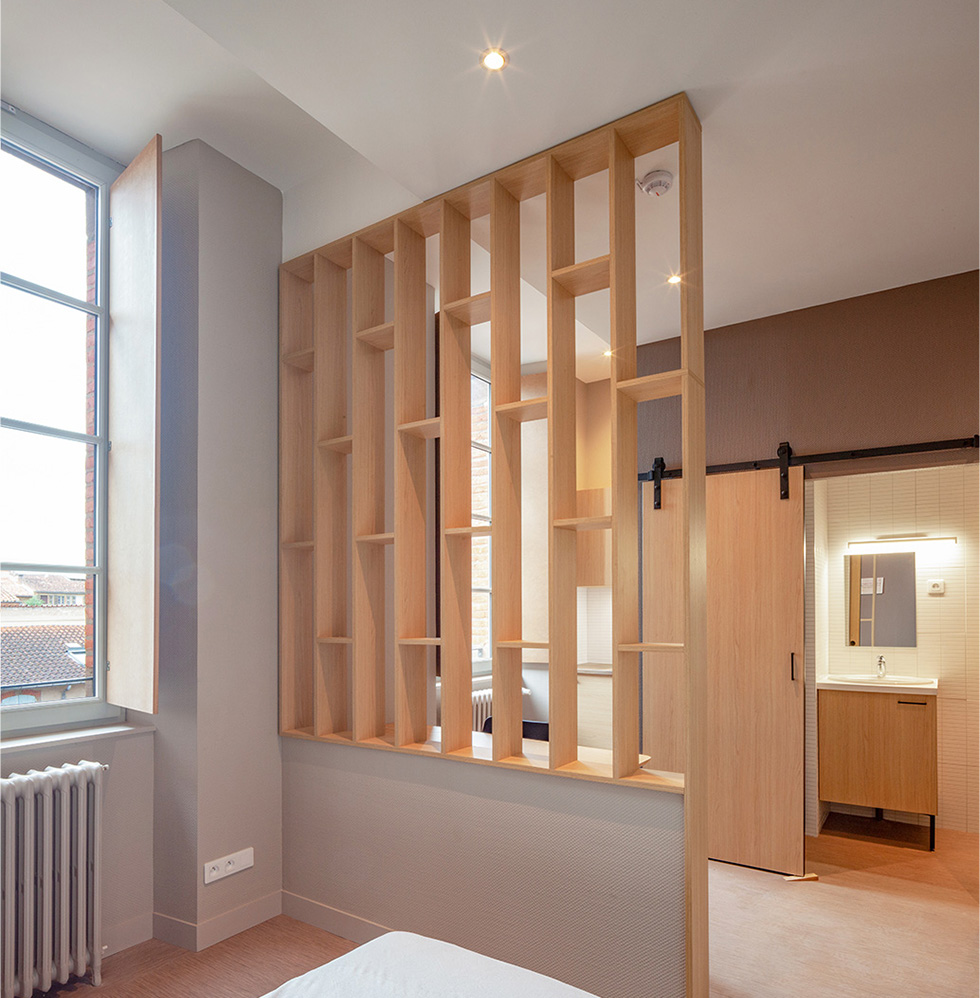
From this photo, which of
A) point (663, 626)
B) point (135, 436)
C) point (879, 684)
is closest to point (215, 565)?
point (135, 436)

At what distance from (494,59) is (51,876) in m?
2.84

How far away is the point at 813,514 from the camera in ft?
14.6

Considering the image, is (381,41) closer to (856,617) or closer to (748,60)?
(748,60)

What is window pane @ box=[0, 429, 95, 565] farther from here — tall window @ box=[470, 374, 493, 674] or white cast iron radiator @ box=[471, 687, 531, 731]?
tall window @ box=[470, 374, 493, 674]

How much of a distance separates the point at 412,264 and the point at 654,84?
1.13 m

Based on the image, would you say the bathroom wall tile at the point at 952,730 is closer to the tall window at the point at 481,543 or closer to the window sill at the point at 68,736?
the tall window at the point at 481,543

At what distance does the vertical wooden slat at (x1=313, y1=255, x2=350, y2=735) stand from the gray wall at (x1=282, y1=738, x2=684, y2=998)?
0.78ft

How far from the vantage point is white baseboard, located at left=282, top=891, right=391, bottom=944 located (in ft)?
8.99

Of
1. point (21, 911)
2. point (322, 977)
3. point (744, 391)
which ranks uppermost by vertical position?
point (744, 391)

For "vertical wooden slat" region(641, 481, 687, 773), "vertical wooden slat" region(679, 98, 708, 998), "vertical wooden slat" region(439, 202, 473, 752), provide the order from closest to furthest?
"vertical wooden slat" region(679, 98, 708, 998) → "vertical wooden slat" region(439, 202, 473, 752) → "vertical wooden slat" region(641, 481, 687, 773)

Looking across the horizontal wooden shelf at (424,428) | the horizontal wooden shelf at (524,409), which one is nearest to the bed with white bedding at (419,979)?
the horizontal wooden shelf at (524,409)

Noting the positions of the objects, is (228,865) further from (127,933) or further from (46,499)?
(46,499)

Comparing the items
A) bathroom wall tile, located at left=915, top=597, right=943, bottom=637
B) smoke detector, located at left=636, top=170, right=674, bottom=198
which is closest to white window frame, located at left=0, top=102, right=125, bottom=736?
smoke detector, located at left=636, top=170, right=674, bottom=198

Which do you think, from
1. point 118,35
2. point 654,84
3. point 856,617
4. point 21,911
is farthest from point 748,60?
point 856,617
